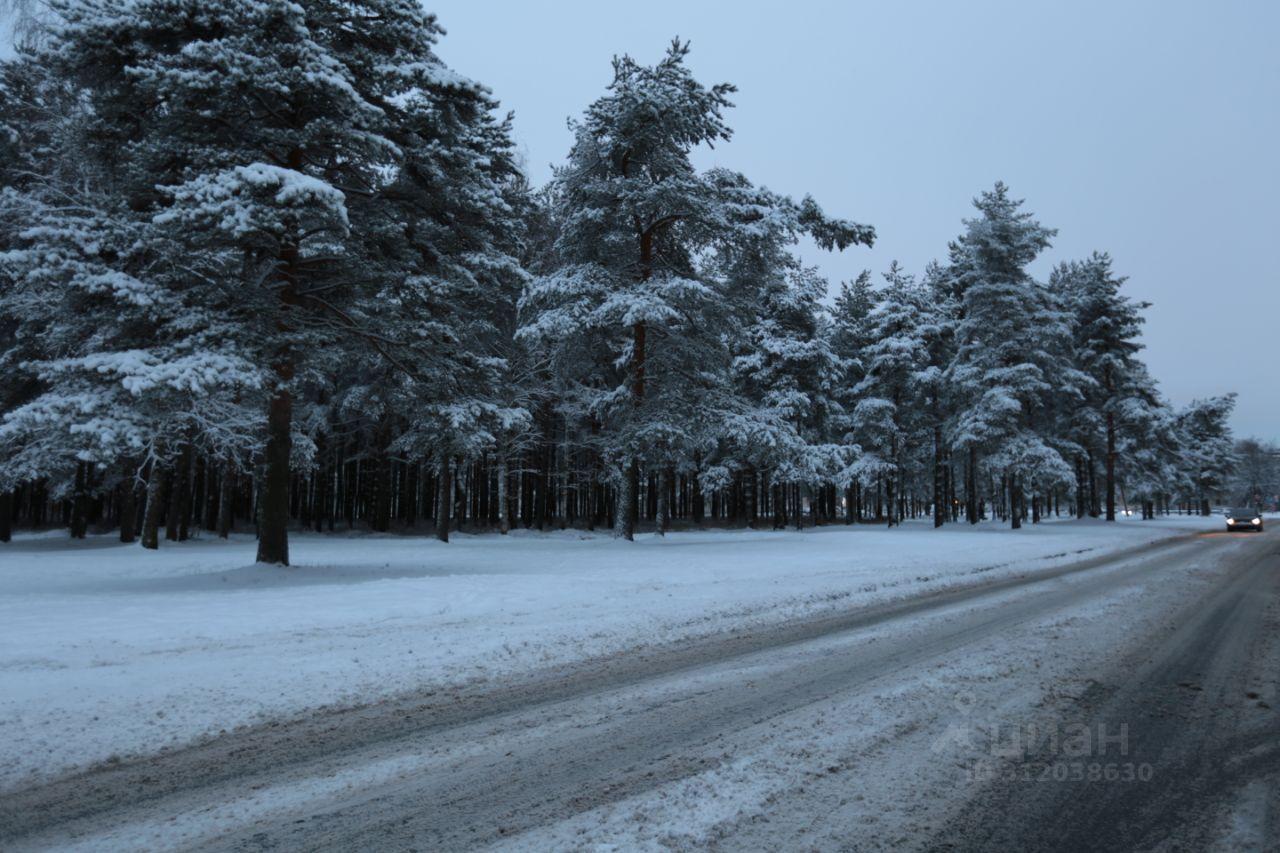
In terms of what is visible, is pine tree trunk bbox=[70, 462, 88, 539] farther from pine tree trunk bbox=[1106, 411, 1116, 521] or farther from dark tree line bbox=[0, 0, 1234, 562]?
pine tree trunk bbox=[1106, 411, 1116, 521]

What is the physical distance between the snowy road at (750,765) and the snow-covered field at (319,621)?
2.10ft

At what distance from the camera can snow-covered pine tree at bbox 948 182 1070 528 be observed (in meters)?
33.8

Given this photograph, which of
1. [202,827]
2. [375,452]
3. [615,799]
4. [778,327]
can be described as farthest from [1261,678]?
[778,327]

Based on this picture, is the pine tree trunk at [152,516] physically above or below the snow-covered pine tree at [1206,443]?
below

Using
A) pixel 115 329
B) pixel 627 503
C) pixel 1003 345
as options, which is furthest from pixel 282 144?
pixel 1003 345

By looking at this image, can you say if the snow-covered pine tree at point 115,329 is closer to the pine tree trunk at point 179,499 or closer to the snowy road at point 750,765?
the snowy road at point 750,765

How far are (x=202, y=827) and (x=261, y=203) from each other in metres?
9.59

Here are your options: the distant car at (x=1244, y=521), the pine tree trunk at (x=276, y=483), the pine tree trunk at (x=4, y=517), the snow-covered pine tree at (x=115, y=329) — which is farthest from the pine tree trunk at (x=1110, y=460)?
the pine tree trunk at (x=4, y=517)

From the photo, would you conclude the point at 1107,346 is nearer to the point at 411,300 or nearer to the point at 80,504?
the point at 411,300

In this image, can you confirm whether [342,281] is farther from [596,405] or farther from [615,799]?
[615,799]

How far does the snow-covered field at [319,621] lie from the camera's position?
15.5 feet

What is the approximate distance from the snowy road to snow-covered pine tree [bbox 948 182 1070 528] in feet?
99.0

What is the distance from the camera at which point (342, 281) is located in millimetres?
12883

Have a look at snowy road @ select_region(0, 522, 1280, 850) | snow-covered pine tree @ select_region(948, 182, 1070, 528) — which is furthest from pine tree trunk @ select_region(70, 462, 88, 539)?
snow-covered pine tree @ select_region(948, 182, 1070, 528)
